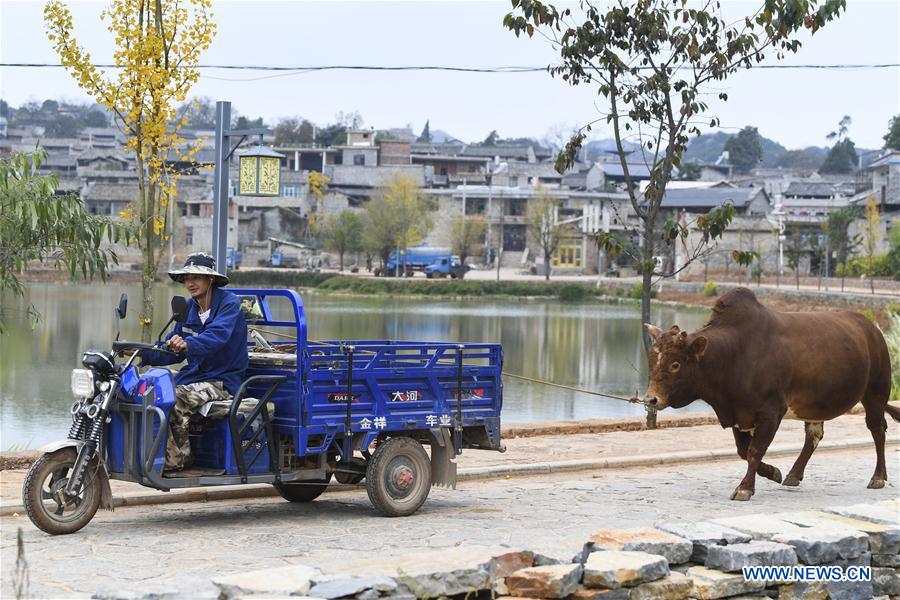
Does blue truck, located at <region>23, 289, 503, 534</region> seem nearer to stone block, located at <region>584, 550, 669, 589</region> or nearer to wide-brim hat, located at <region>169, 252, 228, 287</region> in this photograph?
wide-brim hat, located at <region>169, 252, 228, 287</region>

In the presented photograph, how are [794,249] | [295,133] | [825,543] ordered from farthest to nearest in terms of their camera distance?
[295,133] < [794,249] < [825,543]

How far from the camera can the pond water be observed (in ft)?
81.0

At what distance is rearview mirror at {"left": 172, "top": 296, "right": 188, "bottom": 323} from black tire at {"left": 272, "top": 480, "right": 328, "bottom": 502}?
2.02 m

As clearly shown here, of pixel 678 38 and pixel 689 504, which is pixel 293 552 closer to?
pixel 689 504

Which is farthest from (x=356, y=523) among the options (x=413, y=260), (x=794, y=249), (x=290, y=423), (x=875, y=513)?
(x=413, y=260)

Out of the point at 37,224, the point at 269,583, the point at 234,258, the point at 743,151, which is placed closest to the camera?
the point at 269,583

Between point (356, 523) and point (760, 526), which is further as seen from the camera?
point (356, 523)

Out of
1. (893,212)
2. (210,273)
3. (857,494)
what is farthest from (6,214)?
(893,212)

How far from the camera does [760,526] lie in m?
8.30

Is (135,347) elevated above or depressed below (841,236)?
below

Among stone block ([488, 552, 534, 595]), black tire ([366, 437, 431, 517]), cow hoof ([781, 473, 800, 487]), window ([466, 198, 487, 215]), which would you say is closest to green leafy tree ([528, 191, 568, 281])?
window ([466, 198, 487, 215])

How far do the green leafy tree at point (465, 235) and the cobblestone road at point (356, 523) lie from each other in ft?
253

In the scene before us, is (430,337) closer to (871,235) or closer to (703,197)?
(871,235)

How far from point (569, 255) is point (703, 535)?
89344 millimetres
